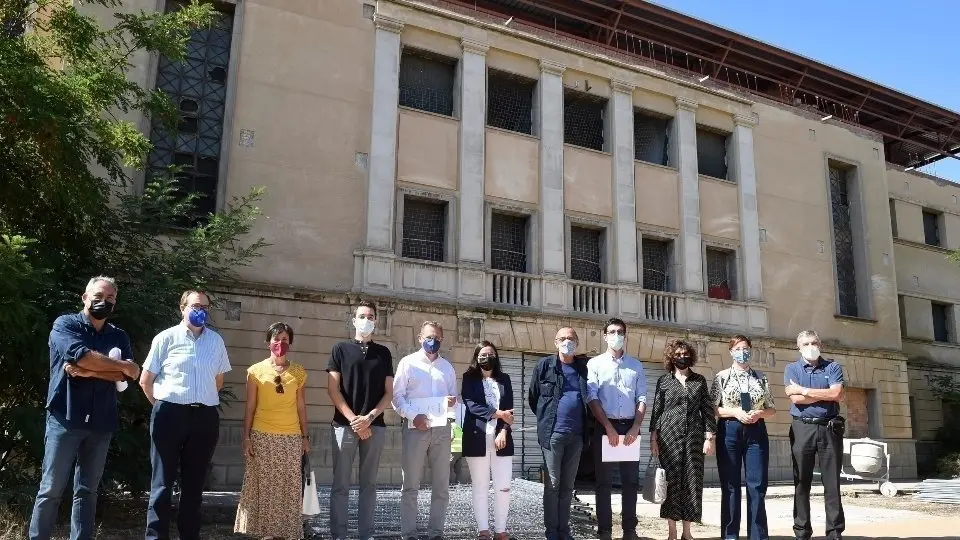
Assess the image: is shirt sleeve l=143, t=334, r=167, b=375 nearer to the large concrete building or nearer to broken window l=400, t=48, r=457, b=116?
the large concrete building

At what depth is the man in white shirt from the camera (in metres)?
6.50

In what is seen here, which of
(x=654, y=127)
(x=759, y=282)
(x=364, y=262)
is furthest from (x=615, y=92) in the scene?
(x=364, y=262)

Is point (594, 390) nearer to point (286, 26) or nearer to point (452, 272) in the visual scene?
point (452, 272)

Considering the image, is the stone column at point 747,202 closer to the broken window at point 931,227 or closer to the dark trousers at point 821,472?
the broken window at point 931,227

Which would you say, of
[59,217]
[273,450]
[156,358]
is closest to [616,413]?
[273,450]

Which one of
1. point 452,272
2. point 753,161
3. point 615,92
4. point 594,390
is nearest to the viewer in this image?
point 594,390

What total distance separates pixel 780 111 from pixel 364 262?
1336 cm

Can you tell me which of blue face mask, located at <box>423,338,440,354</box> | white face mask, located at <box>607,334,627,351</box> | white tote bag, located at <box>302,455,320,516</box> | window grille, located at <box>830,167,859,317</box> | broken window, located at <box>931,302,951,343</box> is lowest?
white tote bag, located at <box>302,455,320,516</box>

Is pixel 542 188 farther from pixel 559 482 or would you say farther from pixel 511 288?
pixel 559 482

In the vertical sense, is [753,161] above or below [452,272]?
above

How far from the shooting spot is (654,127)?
19438 mm

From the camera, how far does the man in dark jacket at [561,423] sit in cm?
660

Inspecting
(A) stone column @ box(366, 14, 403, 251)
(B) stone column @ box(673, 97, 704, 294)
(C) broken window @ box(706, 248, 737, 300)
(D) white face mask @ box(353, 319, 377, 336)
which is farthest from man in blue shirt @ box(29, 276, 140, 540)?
(C) broken window @ box(706, 248, 737, 300)

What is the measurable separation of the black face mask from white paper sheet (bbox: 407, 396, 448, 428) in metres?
2.61
